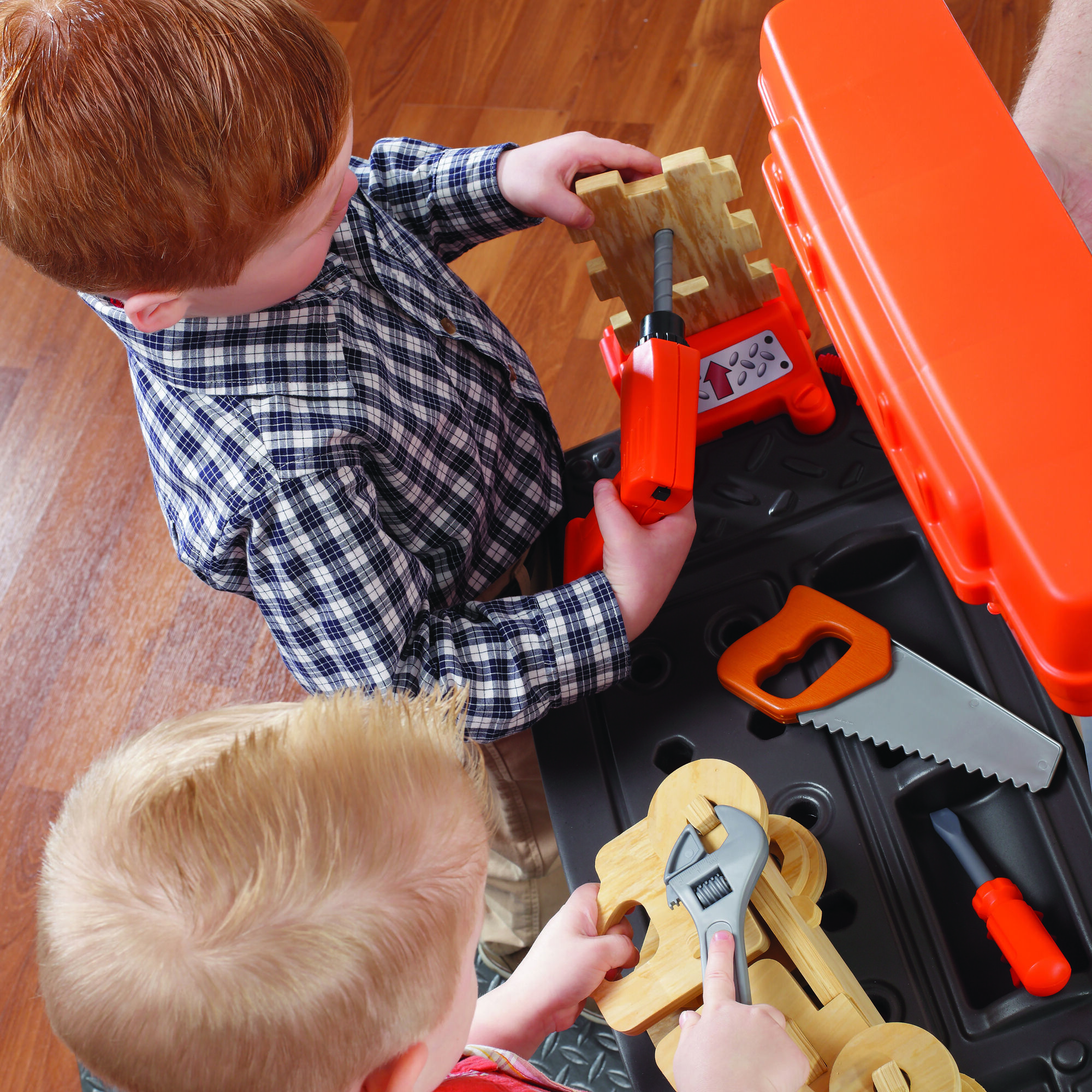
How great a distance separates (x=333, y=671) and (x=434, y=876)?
0.26 meters

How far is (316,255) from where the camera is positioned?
622mm

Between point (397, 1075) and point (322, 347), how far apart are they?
1.37 ft

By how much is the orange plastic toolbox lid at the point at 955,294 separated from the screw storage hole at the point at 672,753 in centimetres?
24

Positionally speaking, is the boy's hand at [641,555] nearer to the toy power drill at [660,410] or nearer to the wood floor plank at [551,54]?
the toy power drill at [660,410]

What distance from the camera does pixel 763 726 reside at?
1.97ft

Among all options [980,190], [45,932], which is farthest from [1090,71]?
[45,932]

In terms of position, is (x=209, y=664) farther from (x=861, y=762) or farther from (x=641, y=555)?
(x=861, y=762)

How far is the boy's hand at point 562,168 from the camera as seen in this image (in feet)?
2.44

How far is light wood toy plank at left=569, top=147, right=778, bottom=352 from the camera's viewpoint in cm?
61

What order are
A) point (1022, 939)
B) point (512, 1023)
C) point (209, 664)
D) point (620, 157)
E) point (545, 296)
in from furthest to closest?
point (545, 296)
point (209, 664)
point (620, 157)
point (512, 1023)
point (1022, 939)

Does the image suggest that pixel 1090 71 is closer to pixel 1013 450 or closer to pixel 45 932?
pixel 1013 450

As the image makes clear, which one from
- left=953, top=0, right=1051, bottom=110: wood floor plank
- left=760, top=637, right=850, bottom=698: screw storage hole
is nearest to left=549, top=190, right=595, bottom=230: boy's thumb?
left=760, top=637, right=850, bottom=698: screw storage hole

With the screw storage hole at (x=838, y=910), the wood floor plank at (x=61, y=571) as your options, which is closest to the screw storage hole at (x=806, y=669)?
the screw storage hole at (x=838, y=910)

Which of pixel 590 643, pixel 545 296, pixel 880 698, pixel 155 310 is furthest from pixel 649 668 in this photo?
pixel 545 296
